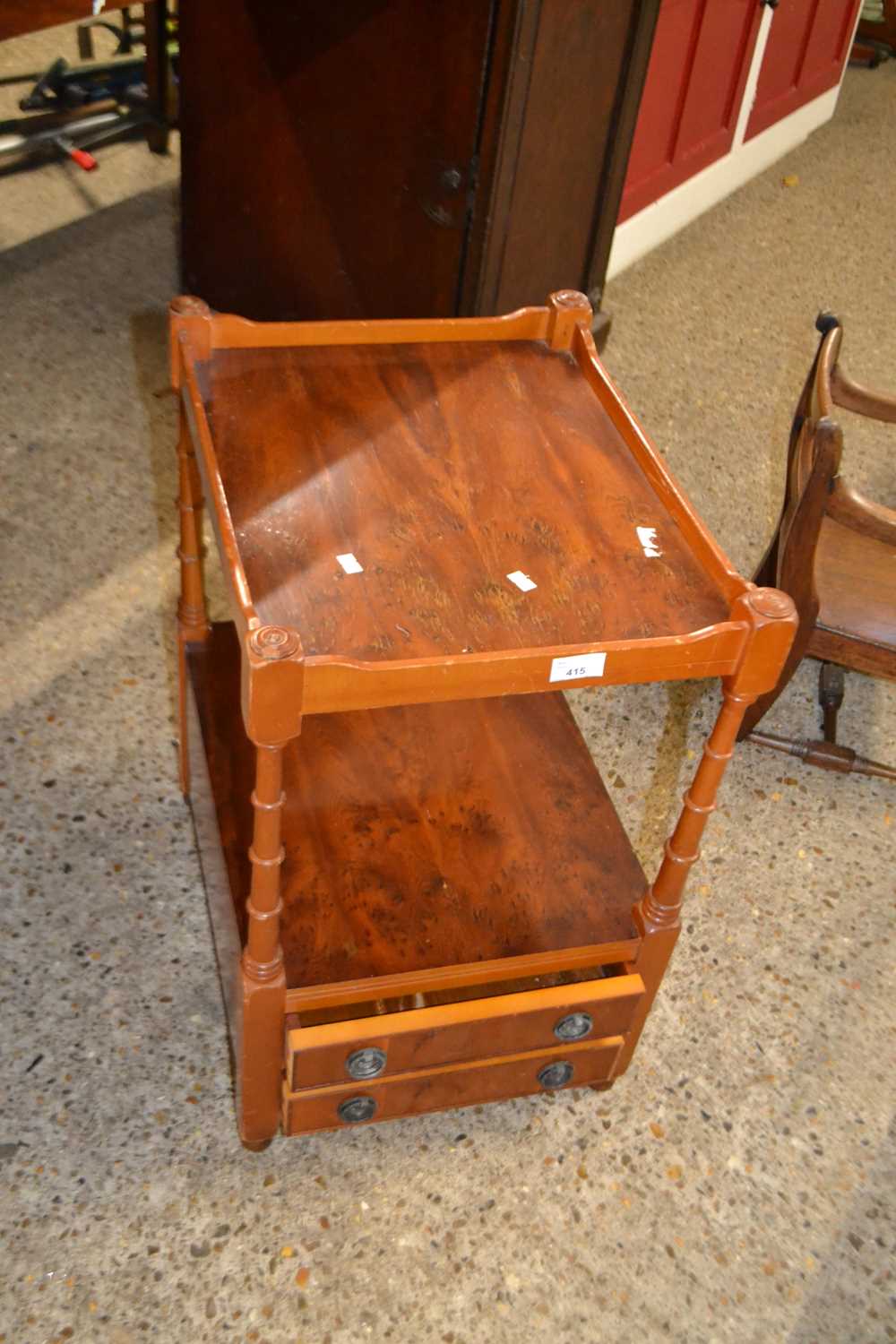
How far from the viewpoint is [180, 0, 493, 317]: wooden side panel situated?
8.43 ft

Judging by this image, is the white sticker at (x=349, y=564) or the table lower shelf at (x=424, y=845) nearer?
the white sticker at (x=349, y=564)

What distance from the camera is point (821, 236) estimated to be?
15.4 ft

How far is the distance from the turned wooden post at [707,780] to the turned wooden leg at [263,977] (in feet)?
1.69

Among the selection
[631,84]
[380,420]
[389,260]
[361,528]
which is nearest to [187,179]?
[389,260]

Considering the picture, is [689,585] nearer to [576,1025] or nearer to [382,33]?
[576,1025]

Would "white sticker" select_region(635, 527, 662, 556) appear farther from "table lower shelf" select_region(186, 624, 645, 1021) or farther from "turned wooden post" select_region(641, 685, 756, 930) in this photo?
"table lower shelf" select_region(186, 624, 645, 1021)

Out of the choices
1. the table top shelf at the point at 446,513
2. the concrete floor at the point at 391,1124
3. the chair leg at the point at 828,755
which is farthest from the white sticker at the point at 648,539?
the chair leg at the point at 828,755

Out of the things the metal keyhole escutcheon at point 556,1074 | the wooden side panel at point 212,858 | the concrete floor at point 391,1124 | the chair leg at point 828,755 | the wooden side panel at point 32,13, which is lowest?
the concrete floor at point 391,1124

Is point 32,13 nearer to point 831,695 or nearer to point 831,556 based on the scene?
point 831,556

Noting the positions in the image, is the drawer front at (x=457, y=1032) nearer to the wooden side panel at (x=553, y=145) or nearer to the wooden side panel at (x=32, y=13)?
the wooden side panel at (x=553, y=145)

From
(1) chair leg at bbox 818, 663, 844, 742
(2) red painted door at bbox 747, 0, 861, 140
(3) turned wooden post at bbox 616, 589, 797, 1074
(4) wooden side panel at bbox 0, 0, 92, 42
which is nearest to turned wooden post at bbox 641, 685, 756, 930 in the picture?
(3) turned wooden post at bbox 616, 589, 797, 1074

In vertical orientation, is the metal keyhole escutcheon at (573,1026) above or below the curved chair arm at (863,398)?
below

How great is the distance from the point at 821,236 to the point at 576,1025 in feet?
12.2

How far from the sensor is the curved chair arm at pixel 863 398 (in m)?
2.45
